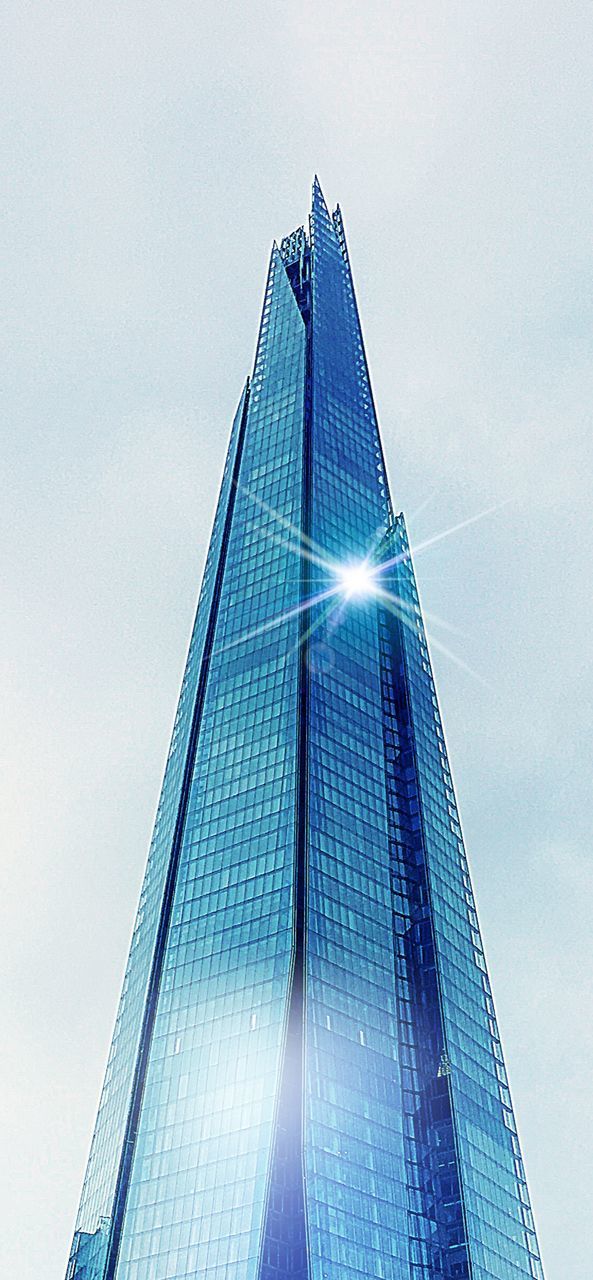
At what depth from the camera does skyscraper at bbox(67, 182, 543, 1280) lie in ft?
349

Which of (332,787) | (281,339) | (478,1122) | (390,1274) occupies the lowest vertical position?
(390,1274)

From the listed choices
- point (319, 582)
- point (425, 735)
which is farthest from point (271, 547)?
point (425, 735)

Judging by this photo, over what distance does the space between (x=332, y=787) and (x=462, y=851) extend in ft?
102

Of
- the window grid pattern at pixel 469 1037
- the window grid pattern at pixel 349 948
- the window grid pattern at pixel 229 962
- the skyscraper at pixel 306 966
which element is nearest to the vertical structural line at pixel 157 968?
the skyscraper at pixel 306 966

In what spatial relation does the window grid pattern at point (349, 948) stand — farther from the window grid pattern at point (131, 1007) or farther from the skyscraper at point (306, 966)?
the window grid pattern at point (131, 1007)

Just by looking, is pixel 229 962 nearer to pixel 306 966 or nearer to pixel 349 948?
pixel 306 966

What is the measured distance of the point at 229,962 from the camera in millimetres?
120000

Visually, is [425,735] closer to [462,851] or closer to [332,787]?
[462,851]

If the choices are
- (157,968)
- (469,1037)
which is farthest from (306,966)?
(469,1037)

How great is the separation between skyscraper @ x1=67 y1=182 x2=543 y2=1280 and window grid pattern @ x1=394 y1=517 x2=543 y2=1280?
14.6 inches

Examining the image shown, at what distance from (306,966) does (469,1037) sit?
29.5m

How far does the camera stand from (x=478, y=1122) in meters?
128

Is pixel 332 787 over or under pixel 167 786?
under

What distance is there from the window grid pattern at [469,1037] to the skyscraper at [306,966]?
1.22 feet
